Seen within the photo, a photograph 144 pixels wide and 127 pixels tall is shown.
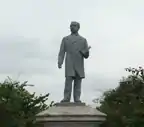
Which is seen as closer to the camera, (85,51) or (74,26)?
(85,51)

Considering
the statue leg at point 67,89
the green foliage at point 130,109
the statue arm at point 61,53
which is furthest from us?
the green foliage at point 130,109

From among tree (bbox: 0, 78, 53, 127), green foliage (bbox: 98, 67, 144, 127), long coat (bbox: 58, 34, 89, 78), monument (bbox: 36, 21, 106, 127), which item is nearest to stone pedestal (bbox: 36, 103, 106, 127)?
monument (bbox: 36, 21, 106, 127)

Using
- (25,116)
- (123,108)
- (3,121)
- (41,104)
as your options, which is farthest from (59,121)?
(41,104)

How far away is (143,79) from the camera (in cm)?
3322

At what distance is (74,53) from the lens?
13672mm

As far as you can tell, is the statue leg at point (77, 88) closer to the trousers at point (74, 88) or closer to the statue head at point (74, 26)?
the trousers at point (74, 88)

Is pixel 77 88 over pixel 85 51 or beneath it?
beneath

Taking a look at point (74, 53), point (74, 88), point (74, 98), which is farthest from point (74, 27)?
point (74, 98)

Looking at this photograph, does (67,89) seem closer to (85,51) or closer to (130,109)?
(85,51)

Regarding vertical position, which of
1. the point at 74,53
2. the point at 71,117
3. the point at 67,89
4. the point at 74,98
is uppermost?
the point at 74,53

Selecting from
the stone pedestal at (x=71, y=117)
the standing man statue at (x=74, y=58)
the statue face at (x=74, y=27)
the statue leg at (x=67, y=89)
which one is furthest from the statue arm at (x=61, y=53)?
the stone pedestal at (x=71, y=117)

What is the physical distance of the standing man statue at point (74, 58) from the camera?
13.6 m

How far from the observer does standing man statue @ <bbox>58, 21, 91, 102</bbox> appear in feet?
44.5

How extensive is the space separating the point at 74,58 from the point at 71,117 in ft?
5.49
